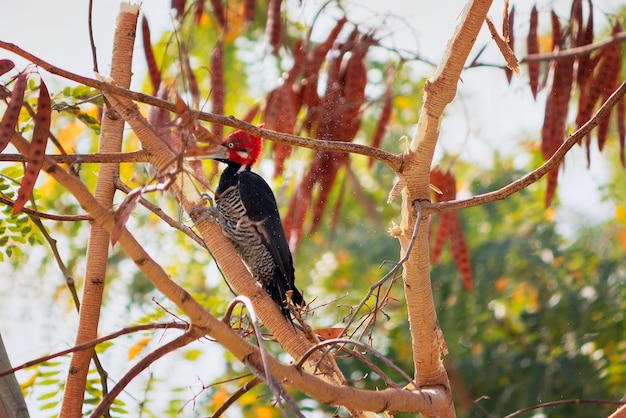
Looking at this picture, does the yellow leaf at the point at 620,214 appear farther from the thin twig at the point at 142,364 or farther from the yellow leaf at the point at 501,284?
the thin twig at the point at 142,364

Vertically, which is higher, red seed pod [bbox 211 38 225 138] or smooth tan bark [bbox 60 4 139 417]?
red seed pod [bbox 211 38 225 138]

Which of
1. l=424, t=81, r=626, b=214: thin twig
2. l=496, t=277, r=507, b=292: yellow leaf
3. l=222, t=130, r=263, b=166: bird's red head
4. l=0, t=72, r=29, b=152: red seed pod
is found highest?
l=222, t=130, r=263, b=166: bird's red head

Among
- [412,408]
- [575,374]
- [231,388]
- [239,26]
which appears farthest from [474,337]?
[412,408]

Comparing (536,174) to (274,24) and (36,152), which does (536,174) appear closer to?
(36,152)

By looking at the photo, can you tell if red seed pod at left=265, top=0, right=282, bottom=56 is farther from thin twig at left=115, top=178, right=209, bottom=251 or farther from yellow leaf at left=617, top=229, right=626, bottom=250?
yellow leaf at left=617, top=229, right=626, bottom=250

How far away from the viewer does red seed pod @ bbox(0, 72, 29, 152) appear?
5.28 feet

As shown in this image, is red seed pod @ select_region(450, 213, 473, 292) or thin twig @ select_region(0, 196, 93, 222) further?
red seed pod @ select_region(450, 213, 473, 292)

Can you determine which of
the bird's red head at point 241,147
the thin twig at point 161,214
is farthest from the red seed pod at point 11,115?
the bird's red head at point 241,147

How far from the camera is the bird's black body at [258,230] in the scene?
3430 mm

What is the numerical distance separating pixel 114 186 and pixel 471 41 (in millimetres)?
1147

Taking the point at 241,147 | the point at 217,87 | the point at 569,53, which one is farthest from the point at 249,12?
the point at 569,53

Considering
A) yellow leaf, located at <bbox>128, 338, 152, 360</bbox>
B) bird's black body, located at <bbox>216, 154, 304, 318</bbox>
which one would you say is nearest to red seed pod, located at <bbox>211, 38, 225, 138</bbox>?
bird's black body, located at <bbox>216, 154, 304, 318</bbox>

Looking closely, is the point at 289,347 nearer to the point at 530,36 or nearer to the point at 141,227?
the point at 530,36

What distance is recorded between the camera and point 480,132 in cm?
595
